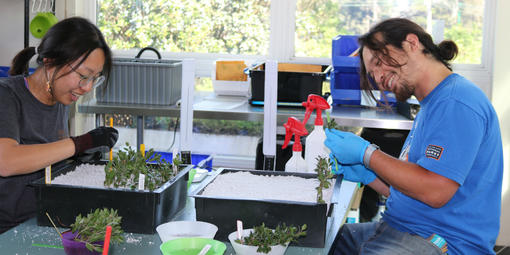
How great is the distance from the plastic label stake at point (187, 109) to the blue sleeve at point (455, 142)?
921mm

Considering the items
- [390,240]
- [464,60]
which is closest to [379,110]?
[464,60]

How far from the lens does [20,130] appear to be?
5.99 ft

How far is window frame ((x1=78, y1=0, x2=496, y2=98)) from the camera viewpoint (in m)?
3.45

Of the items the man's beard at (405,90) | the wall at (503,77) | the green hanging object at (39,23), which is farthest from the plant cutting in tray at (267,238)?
the green hanging object at (39,23)

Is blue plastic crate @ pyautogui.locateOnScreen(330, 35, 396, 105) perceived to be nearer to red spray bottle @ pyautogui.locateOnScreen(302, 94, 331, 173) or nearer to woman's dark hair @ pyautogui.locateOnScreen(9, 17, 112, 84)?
red spray bottle @ pyautogui.locateOnScreen(302, 94, 331, 173)

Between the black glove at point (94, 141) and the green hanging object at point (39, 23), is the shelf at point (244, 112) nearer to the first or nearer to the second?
the green hanging object at point (39, 23)

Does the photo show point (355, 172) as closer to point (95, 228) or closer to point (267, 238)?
point (267, 238)

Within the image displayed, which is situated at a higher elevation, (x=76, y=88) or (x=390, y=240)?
(x=76, y=88)

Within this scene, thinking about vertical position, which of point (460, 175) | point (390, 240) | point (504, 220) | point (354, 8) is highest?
point (354, 8)

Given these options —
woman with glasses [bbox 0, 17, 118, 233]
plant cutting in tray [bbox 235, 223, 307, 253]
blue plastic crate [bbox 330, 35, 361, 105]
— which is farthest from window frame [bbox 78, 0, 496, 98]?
plant cutting in tray [bbox 235, 223, 307, 253]

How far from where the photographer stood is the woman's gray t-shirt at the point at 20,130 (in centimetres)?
174

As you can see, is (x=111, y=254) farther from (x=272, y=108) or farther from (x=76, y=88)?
(x=272, y=108)

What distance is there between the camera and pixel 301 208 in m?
1.38

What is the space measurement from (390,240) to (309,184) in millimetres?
300
